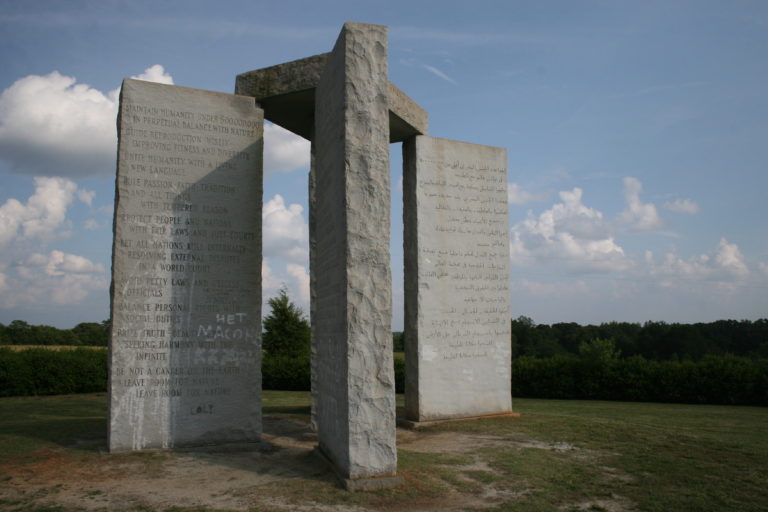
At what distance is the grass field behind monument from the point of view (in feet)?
17.4

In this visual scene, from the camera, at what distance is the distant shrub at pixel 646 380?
1511 centimetres

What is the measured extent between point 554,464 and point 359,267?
342 centimetres

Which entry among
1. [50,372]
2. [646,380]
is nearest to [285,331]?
[50,372]

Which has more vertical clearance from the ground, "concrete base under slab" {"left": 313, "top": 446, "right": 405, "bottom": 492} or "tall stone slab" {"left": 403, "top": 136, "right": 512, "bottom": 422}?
"tall stone slab" {"left": 403, "top": 136, "right": 512, "bottom": 422}

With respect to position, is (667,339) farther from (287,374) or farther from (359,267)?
(359,267)

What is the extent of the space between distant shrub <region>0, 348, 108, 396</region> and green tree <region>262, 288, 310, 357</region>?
6.45 metres

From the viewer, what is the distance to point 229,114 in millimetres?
8266

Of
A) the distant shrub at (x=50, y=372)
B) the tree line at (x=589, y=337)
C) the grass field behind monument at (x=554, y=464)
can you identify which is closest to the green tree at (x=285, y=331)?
the tree line at (x=589, y=337)

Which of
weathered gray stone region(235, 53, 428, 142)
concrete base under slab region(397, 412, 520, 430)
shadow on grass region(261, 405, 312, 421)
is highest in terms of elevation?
weathered gray stone region(235, 53, 428, 142)

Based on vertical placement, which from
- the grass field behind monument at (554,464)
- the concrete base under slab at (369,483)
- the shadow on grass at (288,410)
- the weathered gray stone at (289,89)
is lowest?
the shadow on grass at (288,410)

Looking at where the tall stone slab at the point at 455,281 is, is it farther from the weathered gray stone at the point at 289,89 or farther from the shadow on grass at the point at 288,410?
the shadow on grass at the point at 288,410

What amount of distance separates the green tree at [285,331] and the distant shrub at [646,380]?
366 inches

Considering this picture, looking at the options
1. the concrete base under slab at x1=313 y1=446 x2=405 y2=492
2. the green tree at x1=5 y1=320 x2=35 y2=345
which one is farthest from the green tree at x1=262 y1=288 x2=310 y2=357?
the green tree at x1=5 y1=320 x2=35 y2=345

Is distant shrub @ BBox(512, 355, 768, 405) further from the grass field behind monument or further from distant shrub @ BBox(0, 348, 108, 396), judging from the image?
distant shrub @ BBox(0, 348, 108, 396)
